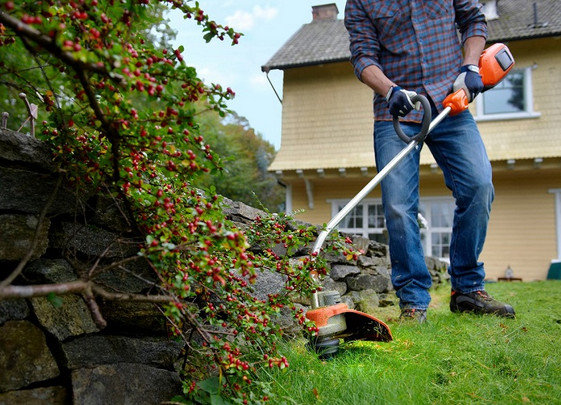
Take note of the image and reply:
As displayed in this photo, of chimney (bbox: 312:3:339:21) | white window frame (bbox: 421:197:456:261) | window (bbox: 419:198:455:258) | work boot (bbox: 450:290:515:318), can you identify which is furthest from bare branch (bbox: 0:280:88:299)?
chimney (bbox: 312:3:339:21)

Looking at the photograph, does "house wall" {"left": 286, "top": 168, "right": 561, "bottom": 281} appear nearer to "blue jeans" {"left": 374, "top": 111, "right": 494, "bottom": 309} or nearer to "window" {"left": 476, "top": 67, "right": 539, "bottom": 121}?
"window" {"left": 476, "top": 67, "right": 539, "bottom": 121}

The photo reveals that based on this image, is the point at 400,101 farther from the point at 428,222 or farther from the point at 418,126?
Result: the point at 428,222

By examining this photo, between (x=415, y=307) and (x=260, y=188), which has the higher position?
(x=260, y=188)

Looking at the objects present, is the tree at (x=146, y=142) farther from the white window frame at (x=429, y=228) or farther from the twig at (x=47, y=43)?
the white window frame at (x=429, y=228)

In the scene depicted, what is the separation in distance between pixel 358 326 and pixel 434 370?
1.14ft

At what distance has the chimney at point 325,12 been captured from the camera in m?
12.6

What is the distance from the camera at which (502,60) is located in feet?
9.72

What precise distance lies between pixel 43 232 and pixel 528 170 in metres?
9.65

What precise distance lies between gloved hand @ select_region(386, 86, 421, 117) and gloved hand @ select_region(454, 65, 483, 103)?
359 millimetres

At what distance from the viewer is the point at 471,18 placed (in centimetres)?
299

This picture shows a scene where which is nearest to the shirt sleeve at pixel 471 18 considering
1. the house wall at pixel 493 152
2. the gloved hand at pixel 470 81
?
the gloved hand at pixel 470 81

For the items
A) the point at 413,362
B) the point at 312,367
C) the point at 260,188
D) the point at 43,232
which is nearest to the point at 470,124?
the point at 413,362

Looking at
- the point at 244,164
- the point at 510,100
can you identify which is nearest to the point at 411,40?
the point at 510,100

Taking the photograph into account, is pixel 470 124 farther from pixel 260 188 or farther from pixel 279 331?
pixel 260 188
